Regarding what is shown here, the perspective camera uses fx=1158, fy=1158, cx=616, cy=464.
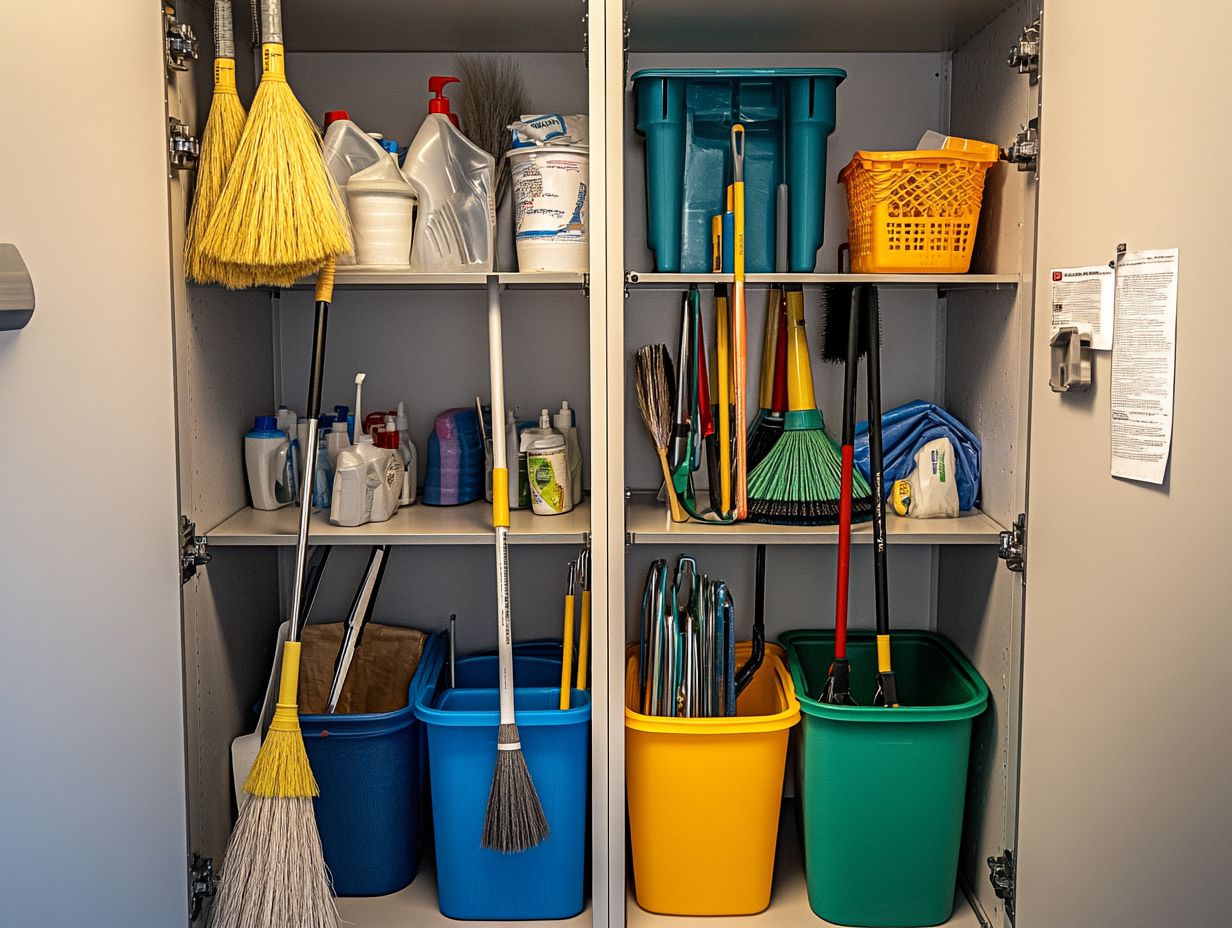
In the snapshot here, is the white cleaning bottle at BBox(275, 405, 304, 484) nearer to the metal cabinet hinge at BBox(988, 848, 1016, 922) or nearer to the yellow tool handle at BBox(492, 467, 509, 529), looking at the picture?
the yellow tool handle at BBox(492, 467, 509, 529)

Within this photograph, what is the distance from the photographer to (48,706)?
1.37 m

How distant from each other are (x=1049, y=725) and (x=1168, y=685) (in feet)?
1.50

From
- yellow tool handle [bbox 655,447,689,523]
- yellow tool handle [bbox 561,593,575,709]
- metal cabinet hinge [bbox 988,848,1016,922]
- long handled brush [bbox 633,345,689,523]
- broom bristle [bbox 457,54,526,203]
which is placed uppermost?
broom bristle [bbox 457,54,526,203]

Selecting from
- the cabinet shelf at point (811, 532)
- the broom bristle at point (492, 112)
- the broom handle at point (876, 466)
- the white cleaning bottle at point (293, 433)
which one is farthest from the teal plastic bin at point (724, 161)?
the white cleaning bottle at point (293, 433)

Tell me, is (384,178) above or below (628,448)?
above

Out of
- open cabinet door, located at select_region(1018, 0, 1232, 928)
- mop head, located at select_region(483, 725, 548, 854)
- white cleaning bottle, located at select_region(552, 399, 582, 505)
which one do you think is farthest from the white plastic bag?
mop head, located at select_region(483, 725, 548, 854)

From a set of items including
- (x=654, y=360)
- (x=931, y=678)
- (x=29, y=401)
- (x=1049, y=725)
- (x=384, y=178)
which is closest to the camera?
(x=29, y=401)

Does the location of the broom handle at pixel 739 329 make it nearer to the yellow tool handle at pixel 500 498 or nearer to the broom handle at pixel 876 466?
the broom handle at pixel 876 466

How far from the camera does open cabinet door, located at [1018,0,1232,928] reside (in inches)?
53.1

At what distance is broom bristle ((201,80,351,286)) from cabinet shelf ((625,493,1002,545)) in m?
0.75

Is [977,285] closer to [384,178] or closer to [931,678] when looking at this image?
[931,678]

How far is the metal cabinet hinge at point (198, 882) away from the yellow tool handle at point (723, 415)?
3.71ft

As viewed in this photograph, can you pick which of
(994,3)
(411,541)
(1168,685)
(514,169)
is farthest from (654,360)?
(1168,685)

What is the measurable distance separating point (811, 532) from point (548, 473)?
1.70 ft
